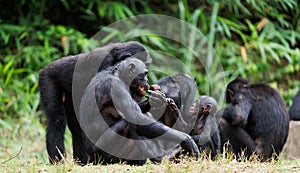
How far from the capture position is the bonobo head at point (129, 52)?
6711 mm

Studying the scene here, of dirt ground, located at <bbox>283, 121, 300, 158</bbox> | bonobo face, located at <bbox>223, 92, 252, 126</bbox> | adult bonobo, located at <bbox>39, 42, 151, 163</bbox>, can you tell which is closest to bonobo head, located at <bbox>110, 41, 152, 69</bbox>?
adult bonobo, located at <bbox>39, 42, 151, 163</bbox>

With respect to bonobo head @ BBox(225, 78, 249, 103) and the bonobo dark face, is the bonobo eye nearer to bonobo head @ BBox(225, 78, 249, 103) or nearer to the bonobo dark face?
the bonobo dark face

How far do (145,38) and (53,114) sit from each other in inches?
199

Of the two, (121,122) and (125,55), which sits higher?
(125,55)

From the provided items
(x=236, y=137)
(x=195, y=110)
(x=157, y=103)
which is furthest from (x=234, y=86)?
(x=157, y=103)

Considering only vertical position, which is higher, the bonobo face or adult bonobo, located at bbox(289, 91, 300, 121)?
the bonobo face

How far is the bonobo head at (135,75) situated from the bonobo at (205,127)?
1.07m

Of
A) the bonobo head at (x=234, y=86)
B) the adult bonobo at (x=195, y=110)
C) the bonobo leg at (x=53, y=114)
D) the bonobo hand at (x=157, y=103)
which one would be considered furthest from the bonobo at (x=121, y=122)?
the bonobo head at (x=234, y=86)

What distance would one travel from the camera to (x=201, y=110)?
23.9 ft

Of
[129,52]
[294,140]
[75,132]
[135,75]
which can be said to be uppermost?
[129,52]

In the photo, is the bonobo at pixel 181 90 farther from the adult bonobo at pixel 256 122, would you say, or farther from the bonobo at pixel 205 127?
the adult bonobo at pixel 256 122

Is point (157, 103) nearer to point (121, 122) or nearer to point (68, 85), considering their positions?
point (121, 122)

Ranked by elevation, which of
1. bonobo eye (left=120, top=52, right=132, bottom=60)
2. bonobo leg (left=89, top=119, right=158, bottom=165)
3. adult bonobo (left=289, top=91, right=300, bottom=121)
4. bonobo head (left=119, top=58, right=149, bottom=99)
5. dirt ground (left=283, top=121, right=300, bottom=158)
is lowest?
dirt ground (left=283, top=121, right=300, bottom=158)

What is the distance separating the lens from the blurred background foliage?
1138 centimetres
